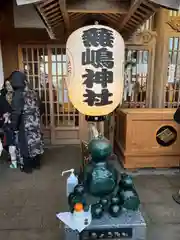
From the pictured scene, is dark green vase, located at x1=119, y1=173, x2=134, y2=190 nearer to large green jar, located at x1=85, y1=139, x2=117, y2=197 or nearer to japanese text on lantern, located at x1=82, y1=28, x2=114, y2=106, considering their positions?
large green jar, located at x1=85, y1=139, x2=117, y2=197

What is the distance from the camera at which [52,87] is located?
15.4 feet

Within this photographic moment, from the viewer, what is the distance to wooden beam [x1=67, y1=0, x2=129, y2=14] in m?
2.51

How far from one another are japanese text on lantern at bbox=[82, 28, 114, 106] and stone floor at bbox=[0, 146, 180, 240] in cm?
137

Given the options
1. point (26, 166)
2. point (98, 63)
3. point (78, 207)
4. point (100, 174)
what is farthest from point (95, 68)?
point (26, 166)

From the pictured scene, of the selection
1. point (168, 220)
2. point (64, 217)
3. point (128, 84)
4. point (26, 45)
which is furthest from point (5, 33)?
point (168, 220)

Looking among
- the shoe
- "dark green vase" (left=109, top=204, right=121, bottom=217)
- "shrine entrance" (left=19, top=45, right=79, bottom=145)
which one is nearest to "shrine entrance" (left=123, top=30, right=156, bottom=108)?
"shrine entrance" (left=19, top=45, right=79, bottom=145)

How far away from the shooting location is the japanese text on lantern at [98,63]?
83.5 inches

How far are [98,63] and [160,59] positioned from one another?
272 centimetres

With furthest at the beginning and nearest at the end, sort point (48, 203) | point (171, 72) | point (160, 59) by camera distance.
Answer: point (171, 72), point (160, 59), point (48, 203)

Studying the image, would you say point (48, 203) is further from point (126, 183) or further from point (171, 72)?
point (171, 72)

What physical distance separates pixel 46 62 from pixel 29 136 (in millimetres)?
1698

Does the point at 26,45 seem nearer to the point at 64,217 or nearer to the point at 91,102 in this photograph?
the point at 91,102

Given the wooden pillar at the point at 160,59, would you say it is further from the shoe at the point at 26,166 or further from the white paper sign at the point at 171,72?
the shoe at the point at 26,166

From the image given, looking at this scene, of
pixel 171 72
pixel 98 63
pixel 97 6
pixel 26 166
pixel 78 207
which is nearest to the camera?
pixel 78 207
